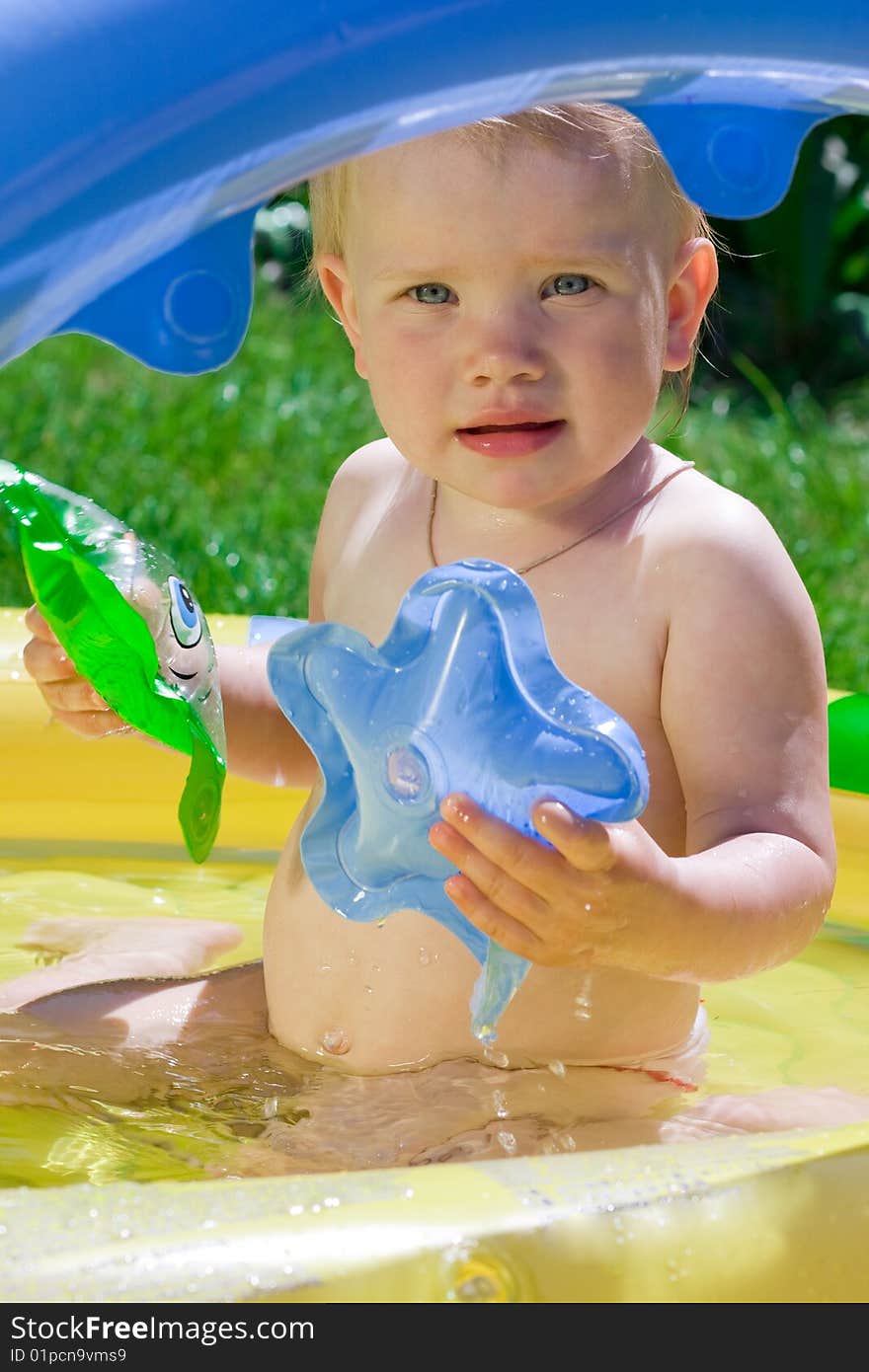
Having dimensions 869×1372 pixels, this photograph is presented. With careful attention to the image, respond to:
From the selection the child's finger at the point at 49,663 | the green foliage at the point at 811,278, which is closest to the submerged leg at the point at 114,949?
the child's finger at the point at 49,663

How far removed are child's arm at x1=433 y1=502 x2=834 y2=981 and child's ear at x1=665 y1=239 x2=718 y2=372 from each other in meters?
0.14

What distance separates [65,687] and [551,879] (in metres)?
0.66

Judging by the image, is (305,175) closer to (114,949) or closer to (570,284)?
(570,284)

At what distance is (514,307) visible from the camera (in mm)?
1487

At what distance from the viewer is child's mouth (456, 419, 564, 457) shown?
1.53 m

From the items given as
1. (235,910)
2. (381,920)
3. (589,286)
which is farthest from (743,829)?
(235,910)

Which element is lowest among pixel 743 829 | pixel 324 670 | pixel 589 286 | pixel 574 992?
pixel 574 992

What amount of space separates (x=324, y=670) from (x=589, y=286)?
365 millimetres

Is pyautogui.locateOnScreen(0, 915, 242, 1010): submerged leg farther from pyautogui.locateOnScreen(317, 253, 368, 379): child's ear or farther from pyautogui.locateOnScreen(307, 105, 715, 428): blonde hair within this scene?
pyautogui.locateOnScreen(307, 105, 715, 428): blonde hair

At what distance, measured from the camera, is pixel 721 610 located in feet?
5.14

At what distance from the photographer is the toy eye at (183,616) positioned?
1.66m

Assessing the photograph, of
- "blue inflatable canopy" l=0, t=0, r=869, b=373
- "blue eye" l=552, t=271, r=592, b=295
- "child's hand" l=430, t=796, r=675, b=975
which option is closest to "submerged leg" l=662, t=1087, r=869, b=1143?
"child's hand" l=430, t=796, r=675, b=975

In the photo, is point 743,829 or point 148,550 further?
point 148,550

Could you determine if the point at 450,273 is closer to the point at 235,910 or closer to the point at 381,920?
the point at 381,920
